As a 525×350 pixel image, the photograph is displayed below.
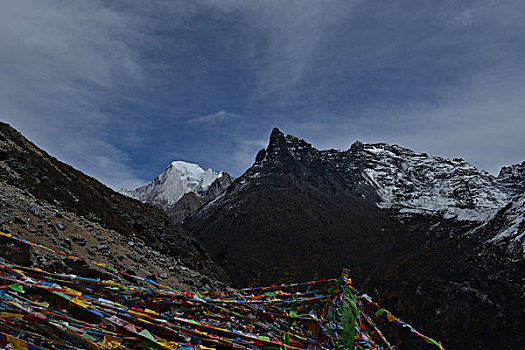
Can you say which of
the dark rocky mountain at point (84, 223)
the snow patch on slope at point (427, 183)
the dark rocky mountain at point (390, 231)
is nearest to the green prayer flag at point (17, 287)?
the dark rocky mountain at point (84, 223)

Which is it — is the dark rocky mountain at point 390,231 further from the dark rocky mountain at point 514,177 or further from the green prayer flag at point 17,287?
the green prayer flag at point 17,287

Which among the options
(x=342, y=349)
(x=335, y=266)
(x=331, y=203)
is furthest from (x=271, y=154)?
(x=342, y=349)

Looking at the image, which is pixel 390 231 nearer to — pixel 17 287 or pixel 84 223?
pixel 84 223

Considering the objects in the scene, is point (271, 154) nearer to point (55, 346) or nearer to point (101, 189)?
point (101, 189)

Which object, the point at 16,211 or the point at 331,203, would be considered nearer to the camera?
the point at 16,211

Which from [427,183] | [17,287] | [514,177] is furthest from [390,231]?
[514,177]

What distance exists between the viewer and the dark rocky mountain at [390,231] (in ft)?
154

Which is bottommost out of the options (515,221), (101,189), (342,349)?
(342,349)

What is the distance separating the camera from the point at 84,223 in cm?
1503

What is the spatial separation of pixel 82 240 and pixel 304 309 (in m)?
11.4

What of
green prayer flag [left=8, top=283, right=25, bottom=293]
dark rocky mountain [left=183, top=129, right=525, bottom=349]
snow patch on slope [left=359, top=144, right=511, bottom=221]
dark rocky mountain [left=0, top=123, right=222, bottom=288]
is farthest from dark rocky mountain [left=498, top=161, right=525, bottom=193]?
green prayer flag [left=8, top=283, right=25, bottom=293]

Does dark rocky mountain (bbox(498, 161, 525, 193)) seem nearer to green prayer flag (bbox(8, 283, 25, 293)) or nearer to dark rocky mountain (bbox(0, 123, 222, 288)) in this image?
dark rocky mountain (bbox(0, 123, 222, 288))

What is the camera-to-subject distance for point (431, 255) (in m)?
69.1

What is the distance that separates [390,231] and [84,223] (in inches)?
3993
